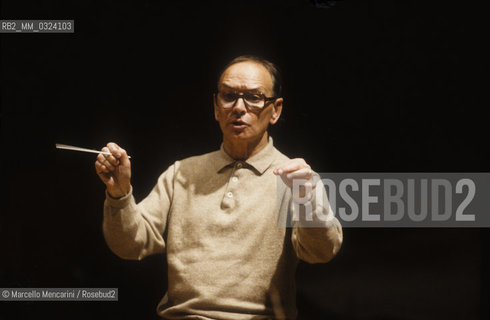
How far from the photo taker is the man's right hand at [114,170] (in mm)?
2416

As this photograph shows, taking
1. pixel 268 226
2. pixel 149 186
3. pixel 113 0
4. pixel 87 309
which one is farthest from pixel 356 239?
pixel 113 0

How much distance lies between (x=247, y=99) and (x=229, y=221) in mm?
488

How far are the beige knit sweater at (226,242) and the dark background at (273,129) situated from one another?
215 mm

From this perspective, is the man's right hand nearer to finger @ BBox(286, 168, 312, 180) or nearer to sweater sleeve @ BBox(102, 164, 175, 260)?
sweater sleeve @ BBox(102, 164, 175, 260)

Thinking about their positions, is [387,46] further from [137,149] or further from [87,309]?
[87,309]

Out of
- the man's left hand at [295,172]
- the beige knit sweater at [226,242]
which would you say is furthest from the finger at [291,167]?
the beige knit sweater at [226,242]

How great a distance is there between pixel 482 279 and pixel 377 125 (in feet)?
2.59

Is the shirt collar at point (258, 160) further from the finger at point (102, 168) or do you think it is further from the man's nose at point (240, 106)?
the finger at point (102, 168)

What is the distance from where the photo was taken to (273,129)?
2750 millimetres

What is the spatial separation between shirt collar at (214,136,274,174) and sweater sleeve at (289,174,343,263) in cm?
22

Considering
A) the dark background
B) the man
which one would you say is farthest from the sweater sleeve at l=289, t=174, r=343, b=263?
the dark background

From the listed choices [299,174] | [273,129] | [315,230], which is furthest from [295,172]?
[273,129]

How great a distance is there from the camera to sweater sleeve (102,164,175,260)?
2.46 meters

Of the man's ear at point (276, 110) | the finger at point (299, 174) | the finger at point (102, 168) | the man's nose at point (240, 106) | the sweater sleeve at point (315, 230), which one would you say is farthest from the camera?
the man's ear at point (276, 110)
